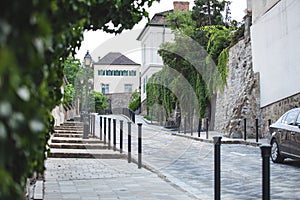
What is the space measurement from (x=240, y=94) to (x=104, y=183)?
44.9ft

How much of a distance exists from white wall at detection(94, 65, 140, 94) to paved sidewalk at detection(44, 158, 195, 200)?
50.4m

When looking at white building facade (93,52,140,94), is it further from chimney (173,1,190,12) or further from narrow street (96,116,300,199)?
narrow street (96,116,300,199)

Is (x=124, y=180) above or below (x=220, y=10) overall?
below

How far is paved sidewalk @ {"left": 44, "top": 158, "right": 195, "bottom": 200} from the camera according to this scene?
7016mm

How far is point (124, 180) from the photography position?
855 cm

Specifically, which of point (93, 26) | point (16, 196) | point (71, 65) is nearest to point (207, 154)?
point (93, 26)

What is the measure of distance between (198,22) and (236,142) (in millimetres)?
15797

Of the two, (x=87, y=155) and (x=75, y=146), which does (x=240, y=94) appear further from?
(x=87, y=155)

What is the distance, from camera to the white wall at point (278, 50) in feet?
53.6

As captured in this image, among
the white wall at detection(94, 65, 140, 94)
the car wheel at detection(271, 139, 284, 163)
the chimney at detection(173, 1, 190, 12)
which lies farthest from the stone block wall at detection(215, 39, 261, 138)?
the white wall at detection(94, 65, 140, 94)

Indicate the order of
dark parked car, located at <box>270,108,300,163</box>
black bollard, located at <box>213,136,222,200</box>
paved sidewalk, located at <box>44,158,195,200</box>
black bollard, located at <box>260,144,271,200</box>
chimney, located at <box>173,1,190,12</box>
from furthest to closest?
1. chimney, located at <box>173,1,190,12</box>
2. dark parked car, located at <box>270,108,300,163</box>
3. paved sidewalk, located at <box>44,158,195,200</box>
4. black bollard, located at <box>213,136,222,200</box>
5. black bollard, located at <box>260,144,271,200</box>

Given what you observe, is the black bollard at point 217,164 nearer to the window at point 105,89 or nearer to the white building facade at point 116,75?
the white building facade at point 116,75

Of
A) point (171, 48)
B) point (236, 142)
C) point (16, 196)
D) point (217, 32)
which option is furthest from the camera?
point (171, 48)

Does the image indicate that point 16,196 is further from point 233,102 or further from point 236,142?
point 233,102
